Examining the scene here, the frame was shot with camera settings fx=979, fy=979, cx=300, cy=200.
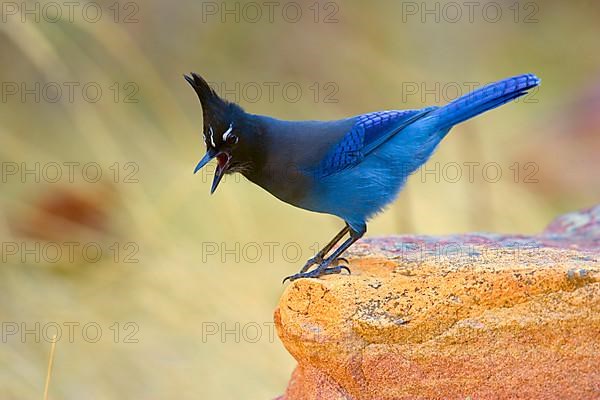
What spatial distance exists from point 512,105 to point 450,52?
0.73 metres

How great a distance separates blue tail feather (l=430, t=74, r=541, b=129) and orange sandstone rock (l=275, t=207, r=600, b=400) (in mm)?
653

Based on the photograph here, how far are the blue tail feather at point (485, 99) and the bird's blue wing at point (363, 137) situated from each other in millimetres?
85

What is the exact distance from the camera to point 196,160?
6660 mm

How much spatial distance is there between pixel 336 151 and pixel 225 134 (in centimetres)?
42

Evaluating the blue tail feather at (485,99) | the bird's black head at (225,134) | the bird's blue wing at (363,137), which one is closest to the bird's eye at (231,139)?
the bird's black head at (225,134)

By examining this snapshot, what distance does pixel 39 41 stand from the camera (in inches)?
197

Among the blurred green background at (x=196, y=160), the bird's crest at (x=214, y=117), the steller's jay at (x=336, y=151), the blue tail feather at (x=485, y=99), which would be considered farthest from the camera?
the blurred green background at (x=196, y=160)

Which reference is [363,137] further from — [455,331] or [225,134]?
[455,331]

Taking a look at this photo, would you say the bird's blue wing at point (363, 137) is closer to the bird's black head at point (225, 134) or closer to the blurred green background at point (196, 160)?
the bird's black head at point (225, 134)

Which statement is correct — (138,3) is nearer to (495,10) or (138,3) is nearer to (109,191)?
(109,191)

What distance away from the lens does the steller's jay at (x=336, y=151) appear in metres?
3.06

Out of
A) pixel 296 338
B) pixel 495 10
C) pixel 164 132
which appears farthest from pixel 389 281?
pixel 495 10

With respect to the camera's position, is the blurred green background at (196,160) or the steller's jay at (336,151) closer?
the steller's jay at (336,151)

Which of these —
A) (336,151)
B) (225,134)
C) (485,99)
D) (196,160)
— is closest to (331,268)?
(336,151)
